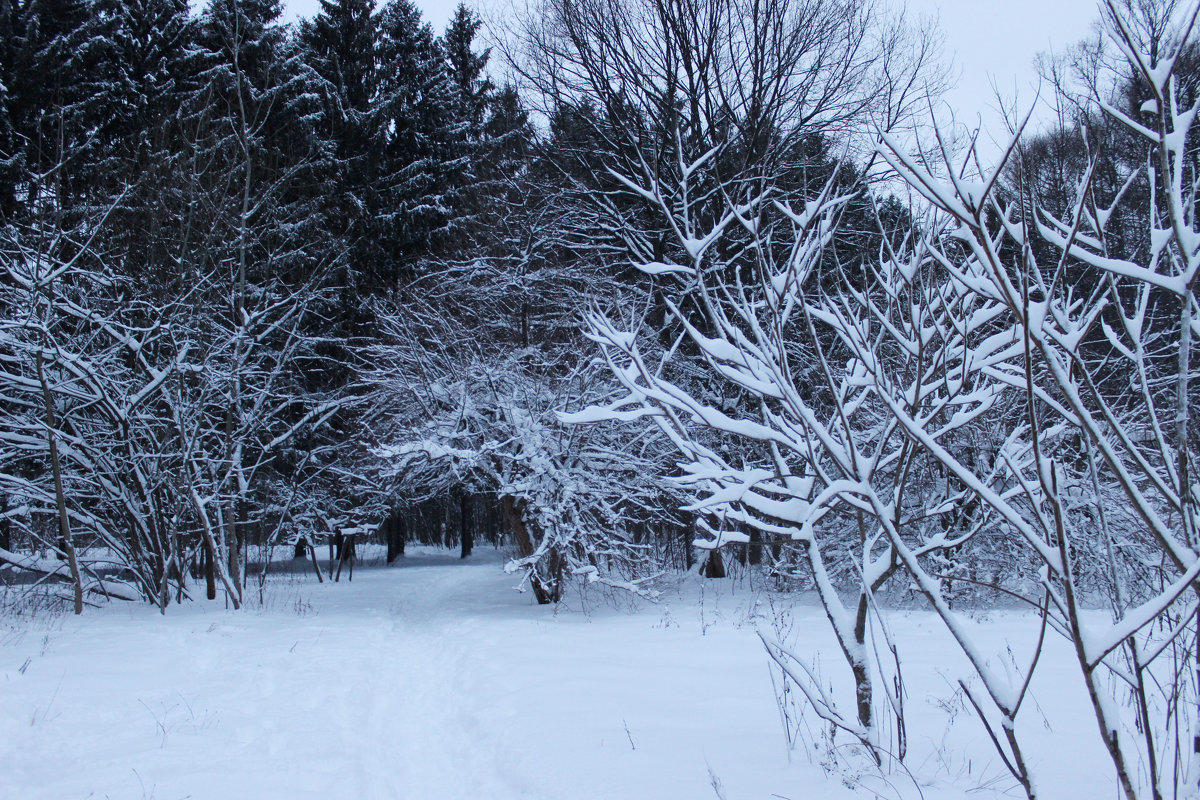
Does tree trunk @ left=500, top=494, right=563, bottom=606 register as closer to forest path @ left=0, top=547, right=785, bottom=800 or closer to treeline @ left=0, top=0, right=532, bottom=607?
forest path @ left=0, top=547, right=785, bottom=800

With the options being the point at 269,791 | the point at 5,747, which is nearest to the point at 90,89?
the point at 5,747

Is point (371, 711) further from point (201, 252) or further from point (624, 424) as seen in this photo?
point (201, 252)

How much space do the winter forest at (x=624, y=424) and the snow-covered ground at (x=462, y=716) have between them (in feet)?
0.14

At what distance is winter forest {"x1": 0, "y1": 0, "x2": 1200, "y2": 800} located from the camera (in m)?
2.13

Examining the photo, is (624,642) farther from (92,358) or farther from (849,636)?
(92,358)

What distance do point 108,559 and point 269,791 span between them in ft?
24.8

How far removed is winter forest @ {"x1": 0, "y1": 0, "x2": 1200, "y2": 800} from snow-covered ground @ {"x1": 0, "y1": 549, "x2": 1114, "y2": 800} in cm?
4

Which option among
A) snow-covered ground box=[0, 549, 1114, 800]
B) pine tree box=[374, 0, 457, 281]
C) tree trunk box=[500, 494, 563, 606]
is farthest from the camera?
pine tree box=[374, 0, 457, 281]

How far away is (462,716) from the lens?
4473 mm

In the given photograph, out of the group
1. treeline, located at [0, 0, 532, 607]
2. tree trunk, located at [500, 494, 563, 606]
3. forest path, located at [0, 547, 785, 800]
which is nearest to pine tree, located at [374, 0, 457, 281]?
treeline, located at [0, 0, 532, 607]

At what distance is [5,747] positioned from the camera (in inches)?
140

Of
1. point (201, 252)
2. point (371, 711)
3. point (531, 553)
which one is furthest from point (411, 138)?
point (371, 711)

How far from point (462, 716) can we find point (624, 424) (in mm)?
5699

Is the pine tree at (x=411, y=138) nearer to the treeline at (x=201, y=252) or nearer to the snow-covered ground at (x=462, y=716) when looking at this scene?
the treeline at (x=201, y=252)
